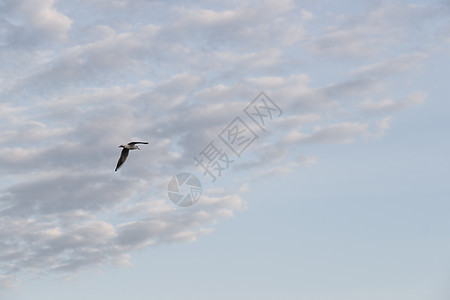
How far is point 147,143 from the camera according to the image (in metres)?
79.2

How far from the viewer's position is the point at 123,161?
91938 mm

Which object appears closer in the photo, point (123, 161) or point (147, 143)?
point (147, 143)

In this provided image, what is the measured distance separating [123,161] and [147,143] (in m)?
14.8
